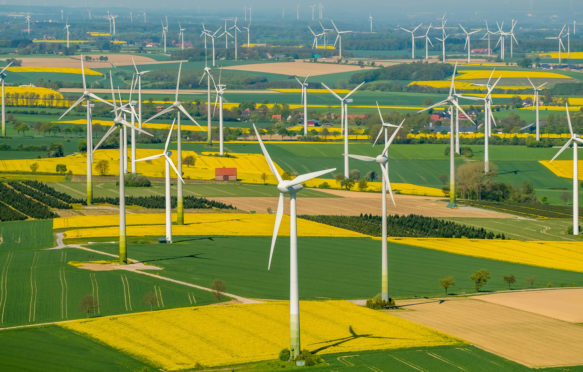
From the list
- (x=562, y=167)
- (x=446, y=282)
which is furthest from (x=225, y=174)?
(x=446, y=282)

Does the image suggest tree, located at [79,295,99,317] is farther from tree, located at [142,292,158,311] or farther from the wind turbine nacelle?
the wind turbine nacelle

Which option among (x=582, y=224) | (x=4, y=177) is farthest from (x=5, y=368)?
(x=4, y=177)

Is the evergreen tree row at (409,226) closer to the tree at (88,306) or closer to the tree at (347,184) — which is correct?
the tree at (347,184)

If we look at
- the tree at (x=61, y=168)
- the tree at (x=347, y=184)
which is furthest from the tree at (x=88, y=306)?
the tree at (x=61, y=168)

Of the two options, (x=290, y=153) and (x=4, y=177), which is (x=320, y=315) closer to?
→ (x=4, y=177)

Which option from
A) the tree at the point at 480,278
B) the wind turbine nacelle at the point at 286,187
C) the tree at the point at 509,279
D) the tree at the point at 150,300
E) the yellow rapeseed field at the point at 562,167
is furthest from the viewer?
the yellow rapeseed field at the point at 562,167

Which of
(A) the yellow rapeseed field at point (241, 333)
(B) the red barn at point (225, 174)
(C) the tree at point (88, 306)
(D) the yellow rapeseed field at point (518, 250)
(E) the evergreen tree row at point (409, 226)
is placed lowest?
(D) the yellow rapeseed field at point (518, 250)
